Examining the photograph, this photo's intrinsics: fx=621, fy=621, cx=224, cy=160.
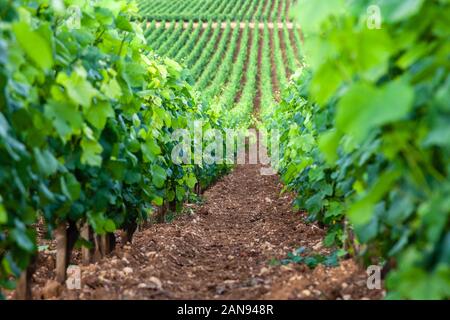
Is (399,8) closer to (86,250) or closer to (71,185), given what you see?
(71,185)

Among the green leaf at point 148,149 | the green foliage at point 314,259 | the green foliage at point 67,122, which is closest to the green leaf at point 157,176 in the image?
the green foliage at point 67,122

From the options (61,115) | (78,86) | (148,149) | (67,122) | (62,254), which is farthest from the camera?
(148,149)

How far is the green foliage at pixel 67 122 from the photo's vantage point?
9.08 feet

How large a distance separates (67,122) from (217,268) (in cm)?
261

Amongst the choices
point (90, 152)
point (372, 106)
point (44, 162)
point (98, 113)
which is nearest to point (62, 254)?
point (90, 152)

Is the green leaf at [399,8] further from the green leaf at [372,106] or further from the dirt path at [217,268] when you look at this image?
the dirt path at [217,268]

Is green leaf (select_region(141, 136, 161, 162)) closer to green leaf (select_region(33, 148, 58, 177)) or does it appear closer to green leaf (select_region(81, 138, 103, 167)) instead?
green leaf (select_region(81, 138, 103, 167))

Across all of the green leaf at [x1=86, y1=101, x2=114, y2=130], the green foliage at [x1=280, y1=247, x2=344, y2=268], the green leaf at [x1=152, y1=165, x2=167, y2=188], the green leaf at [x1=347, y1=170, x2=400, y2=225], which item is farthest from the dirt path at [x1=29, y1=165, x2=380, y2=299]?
the green leaf at [x1=347, y1=170, x2=400, y2=225]

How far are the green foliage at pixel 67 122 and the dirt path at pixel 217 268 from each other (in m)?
0.43

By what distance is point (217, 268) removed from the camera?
17.6 ft

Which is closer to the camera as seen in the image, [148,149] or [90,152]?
[90,152]

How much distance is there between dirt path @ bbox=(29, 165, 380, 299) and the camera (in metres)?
3.84

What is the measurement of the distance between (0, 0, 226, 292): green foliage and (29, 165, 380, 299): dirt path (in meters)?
0.43

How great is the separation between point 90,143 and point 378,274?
1873 mm
